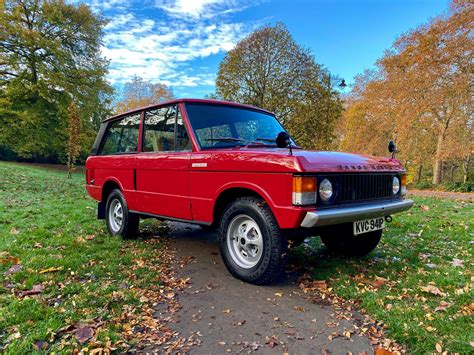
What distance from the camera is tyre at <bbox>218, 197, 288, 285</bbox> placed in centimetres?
319

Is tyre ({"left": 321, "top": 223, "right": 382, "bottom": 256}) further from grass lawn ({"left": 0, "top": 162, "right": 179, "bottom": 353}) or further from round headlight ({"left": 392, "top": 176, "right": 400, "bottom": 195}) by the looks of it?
grass lawn ({"left": 0, "top": 162, "right": 179, "bottom": 353})

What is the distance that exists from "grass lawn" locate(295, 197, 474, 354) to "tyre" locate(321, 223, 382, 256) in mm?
151

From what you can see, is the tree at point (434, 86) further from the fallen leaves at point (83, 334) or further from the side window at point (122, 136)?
the fallen leaves at point (83, 334)

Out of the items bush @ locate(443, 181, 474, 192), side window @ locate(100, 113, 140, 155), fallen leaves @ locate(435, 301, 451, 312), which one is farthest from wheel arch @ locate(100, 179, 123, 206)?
bush @ locate(443, 181, 474, 192)

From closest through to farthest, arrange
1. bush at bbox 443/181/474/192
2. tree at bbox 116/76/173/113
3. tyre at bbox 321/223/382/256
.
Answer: tyre at bbox 321/223/382/256 < bush at bbox 443/181/474/192 < tree at bbox 116/76/173/113

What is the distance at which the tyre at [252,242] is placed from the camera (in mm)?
3188

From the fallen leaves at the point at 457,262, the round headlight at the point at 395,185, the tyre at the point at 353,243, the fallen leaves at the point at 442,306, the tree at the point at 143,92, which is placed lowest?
the fallen leaves at the point at 457,262

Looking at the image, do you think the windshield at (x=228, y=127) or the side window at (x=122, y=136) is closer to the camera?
the windshield at (x=228, y=127)

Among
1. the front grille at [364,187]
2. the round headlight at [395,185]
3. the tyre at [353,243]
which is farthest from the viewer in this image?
the tyre at [353,243]

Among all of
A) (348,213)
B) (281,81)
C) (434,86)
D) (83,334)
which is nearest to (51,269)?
(83,334)

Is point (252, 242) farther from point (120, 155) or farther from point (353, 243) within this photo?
point (120, 155)

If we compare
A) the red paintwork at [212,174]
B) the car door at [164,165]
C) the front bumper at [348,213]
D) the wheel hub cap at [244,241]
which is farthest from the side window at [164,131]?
the front bumper at [348,213]

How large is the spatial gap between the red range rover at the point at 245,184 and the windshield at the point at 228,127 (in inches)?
0.5

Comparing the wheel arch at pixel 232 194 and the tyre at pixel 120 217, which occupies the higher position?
the wheel arch at pixel 232 194
